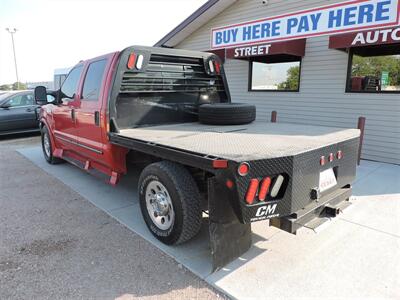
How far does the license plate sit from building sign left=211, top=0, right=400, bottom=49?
13.2 feet

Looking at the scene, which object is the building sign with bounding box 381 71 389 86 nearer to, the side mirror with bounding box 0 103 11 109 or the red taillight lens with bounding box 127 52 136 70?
the red taillight lens with bounding box 127 52 136 70

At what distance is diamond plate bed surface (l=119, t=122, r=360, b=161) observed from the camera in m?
2.38

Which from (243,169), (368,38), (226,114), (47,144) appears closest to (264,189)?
(243,169)

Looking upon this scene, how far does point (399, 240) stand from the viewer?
10.4 feet

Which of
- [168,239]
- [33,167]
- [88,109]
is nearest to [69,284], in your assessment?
[168,239]

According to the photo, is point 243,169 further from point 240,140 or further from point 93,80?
point 93,80

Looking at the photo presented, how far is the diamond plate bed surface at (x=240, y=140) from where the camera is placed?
2385 mm

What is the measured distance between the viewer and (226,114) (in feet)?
12.9

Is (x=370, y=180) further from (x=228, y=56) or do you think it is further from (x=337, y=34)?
(x=228, y=56)

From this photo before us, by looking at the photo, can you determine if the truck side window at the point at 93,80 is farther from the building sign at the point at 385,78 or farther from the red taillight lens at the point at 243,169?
the building sign at the point at 385,78

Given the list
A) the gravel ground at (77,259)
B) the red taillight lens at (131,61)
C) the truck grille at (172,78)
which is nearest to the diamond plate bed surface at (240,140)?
the truck grille at (172,78)

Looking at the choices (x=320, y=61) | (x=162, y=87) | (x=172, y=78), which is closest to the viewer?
(x=162, y=87)

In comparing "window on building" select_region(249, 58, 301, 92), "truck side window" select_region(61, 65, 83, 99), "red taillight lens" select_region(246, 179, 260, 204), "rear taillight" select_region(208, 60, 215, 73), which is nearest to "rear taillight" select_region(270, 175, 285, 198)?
"red taillight lens" select_region(246, 179, 260, 204)

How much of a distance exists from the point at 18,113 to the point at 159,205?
357 inches
